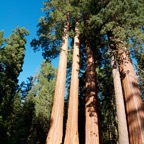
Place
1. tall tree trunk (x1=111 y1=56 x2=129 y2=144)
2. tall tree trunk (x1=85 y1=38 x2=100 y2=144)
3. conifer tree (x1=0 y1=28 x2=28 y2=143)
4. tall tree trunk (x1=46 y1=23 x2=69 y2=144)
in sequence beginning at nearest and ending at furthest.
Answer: tall tree trunk (x1=111 y1=56 x2=129 y2=144)
tall tree trunk (x1=46 y1=23 x2=69 y2=144)
tall tree trunk (x1=85 y1=38 x2=100 y2=144)
conifer tree (x1=0 y1=28 x2=28 y2=143)

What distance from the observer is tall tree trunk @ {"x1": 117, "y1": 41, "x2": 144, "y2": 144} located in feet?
19.3

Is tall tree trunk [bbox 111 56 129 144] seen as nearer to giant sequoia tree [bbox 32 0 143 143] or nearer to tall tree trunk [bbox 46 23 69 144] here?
giant sequoia tree [bbox 32 0 143 143]

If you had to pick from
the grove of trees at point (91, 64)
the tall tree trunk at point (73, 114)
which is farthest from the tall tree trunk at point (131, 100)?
the tall tree trunk at point (73, 114)

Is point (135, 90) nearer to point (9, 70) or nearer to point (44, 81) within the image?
point (9, 70)

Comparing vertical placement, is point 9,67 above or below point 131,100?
above

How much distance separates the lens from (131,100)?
6738mm

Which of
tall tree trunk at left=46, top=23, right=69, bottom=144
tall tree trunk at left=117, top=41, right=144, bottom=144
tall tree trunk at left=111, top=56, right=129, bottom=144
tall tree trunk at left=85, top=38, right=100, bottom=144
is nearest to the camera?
tall tree trunk at left=117, top=41, right=144, bottom=144

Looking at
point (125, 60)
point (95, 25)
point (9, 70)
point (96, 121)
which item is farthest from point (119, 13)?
point (9, 70)

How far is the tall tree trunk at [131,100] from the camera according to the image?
232 inches

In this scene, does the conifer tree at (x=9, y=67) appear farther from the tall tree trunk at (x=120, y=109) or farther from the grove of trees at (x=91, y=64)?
the tall tree trunk at (x=120, y=109)

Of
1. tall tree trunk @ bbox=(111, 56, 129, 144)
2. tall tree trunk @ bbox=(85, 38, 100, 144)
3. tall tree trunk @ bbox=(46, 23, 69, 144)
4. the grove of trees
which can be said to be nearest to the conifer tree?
the grove of trees

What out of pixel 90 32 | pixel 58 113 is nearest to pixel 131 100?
pixel 58 113

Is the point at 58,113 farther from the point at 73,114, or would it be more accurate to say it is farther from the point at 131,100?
the point at 131,100

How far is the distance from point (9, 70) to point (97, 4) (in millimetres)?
10653
